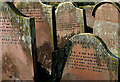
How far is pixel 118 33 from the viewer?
6539mm

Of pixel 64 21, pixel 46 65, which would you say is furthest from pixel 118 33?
pixel 46 65

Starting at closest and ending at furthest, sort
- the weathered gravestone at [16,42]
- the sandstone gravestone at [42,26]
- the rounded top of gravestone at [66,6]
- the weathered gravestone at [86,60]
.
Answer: the weathered gravestone at [86,60] → the weathered gravestone at [16,42] → the sandstone gravestone at [42,26] → the rounded top of gravestone at [66,6]

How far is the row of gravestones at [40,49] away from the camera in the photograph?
3482mm

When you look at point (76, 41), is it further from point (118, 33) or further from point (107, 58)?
point (118, 33)

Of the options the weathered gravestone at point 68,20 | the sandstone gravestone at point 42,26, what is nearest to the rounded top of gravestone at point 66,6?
the weathered gravestone at point 68,20

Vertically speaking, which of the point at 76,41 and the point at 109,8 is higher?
the point at 109,8

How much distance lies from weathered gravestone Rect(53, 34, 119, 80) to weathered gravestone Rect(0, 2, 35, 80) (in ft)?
2.45

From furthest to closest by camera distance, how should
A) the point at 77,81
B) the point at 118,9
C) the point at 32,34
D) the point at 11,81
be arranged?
1. the point at 118,9
2. the point at 11,81
3. the point at 32,34
4. the point at 77,81

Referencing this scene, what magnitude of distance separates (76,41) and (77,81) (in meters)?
0.89

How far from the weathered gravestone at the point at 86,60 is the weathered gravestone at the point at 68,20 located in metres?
2.79

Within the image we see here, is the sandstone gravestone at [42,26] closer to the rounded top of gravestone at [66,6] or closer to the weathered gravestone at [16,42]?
the weathered gravestone at [16,42]

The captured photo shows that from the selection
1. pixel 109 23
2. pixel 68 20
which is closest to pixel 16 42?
pixel 68 20

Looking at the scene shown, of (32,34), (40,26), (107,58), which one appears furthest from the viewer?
(40,26)

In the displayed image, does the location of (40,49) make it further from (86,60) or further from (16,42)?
(86,60)
